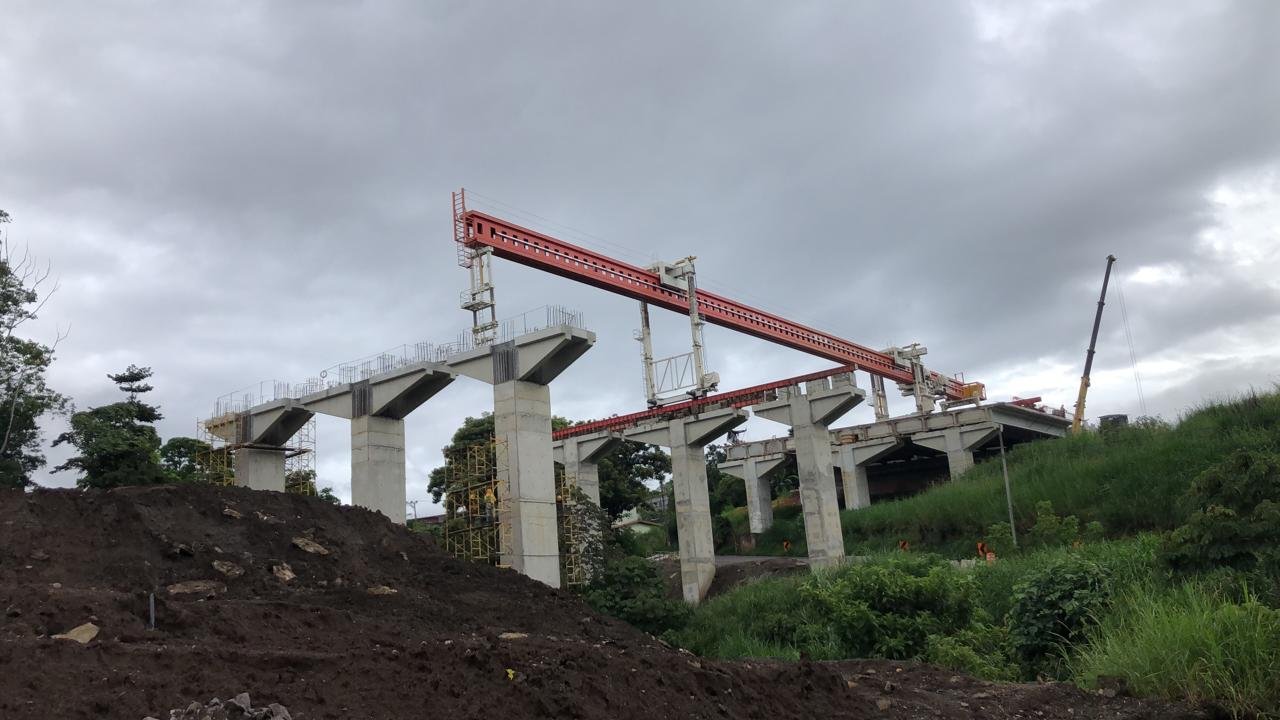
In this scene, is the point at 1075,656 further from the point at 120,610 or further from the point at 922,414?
the point at 922,414

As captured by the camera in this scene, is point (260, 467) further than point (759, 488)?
No

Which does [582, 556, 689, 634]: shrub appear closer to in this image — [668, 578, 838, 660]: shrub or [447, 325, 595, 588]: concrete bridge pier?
[668, 578, 838, 660]: shrub

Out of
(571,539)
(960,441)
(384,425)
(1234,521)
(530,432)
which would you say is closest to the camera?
(1234,521)

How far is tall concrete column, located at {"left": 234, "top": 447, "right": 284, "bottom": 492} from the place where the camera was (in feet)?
101

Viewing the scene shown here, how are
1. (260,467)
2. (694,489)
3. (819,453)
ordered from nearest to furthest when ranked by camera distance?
(260,467)
(819,453)
(694,489)

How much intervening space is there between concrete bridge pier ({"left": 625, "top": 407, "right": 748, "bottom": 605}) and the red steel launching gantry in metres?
1.06

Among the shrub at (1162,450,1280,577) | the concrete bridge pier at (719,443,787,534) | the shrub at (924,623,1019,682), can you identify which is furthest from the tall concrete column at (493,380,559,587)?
the concrete bridge pier at (719,443,787,534)

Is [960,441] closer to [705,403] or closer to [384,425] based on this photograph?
[705,403]

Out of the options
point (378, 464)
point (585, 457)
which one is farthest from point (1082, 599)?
point (585, 457)

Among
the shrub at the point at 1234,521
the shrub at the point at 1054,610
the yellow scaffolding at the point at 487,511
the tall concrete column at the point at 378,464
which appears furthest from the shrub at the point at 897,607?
the tall concrete column at the point at 378,464

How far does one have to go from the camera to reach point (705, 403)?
3834 centimetres

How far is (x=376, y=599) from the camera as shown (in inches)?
523

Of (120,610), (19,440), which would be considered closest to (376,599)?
(120,610)

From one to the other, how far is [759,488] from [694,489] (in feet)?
49.6
